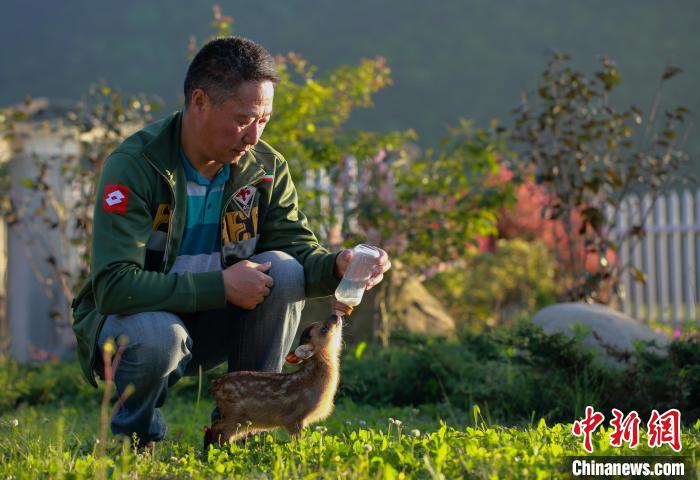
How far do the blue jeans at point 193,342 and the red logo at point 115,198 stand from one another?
42cm

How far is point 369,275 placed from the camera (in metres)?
3.83

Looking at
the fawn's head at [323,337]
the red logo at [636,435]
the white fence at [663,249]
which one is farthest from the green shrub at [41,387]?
the white fence at [663,249]

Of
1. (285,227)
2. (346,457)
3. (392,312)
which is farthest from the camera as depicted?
(392,312)

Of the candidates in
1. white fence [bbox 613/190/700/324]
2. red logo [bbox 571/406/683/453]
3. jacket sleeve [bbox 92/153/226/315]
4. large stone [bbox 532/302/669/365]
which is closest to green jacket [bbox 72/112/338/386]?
jacket sleeve [bbox 92/153/226/315]

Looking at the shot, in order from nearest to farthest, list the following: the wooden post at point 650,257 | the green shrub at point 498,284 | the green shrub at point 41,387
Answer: the green shrub at point 41,387
the green shrub at point 498,284
the wooden post at point 650,257

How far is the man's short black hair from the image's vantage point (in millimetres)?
3807

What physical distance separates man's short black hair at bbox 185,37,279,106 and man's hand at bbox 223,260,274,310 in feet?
2.23

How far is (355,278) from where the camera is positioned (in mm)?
3824

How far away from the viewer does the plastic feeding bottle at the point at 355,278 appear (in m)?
3.79

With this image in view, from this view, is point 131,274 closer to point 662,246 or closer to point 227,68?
point 227,68

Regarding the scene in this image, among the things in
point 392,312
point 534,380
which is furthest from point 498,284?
point 534,380

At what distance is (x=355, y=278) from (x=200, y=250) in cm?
74

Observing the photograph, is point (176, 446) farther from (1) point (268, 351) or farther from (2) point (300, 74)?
(2) point (300, 74)

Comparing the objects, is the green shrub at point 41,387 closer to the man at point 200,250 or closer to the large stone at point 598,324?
the man at point 200,250
